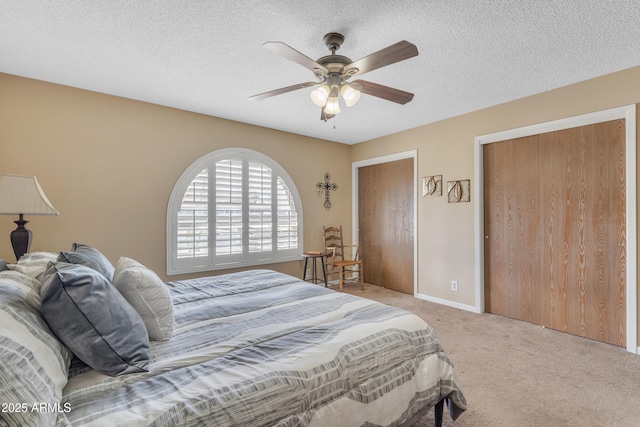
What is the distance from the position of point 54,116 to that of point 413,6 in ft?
11.0

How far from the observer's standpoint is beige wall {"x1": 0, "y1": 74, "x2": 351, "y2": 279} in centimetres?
280

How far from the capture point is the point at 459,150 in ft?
12.7

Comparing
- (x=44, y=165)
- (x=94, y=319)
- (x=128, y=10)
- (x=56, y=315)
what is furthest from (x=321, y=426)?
(x=44, y=165)

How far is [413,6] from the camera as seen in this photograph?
6.05 feet

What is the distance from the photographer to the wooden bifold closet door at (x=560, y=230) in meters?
2.77

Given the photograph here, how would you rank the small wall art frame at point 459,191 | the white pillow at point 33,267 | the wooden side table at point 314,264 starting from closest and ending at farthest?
the white pillow at point 33,267, the small wall art frame at point 459,191, the wooden side table at point 314,264

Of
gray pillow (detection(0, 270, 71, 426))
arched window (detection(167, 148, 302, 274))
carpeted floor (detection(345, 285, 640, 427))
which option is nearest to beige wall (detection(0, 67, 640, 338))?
arched window (detection(167, 148, 302, 274))

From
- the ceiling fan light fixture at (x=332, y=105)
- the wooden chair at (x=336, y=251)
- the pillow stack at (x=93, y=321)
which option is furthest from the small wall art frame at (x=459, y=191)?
the pillow stack at (x=93, y=321)

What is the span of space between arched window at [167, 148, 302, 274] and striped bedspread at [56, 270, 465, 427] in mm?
1815

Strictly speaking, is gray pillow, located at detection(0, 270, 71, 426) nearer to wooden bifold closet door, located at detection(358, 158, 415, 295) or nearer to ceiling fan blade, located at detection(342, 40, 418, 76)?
ceiling fan blade, located at detection(342, 40, 418, 76)

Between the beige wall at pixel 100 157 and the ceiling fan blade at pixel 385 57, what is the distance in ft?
8.13

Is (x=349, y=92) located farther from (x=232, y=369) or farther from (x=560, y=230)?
(x=560, y=230)

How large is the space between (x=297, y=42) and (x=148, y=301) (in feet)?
6.44

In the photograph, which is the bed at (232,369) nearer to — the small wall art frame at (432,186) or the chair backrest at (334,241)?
the small wall art frame at (432,186)
